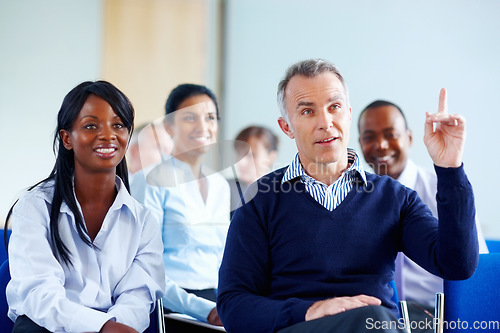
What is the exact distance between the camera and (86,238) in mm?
1498

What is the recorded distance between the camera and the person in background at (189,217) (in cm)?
210

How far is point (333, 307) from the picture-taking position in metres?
1.21

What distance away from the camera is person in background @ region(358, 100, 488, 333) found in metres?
2.08

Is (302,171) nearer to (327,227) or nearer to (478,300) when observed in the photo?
(327,227)

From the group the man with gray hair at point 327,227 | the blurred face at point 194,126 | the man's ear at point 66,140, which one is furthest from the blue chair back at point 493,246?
the man's ear at point 66,140

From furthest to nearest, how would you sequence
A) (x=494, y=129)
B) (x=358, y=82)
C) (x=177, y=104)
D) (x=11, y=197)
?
1. (x=11, y=197)
2. (x=358, y=82)
3. (x=494, y=129)
4. (x=177, y=104)

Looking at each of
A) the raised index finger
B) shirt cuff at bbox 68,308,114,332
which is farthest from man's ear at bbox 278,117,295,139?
shirt cuff at bbox 68,308,114,332

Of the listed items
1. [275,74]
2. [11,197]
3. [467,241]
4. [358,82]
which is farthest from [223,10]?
[467,241]

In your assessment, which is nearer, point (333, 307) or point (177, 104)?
point (333, 307)

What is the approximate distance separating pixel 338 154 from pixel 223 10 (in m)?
3.65

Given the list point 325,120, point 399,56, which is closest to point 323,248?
point 325,120

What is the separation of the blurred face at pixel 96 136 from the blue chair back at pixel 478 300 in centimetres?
102

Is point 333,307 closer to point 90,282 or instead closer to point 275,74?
point 90,282

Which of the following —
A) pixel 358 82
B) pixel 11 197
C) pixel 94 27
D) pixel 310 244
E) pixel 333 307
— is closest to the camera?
pixel 333 307
